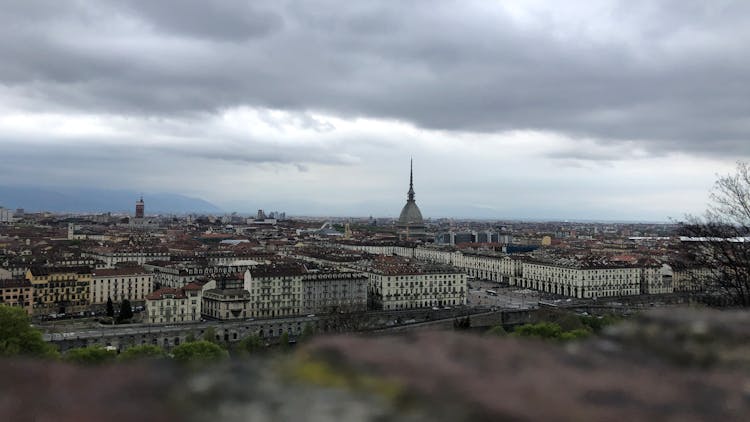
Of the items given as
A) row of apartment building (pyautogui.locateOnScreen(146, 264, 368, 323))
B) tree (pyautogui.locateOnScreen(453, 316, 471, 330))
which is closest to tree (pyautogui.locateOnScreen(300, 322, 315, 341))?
row of apartment building (pyautogui.locateOnScreen(146, 264, 368, 323))

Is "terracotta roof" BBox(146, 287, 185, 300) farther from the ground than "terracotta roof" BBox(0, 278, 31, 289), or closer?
closer

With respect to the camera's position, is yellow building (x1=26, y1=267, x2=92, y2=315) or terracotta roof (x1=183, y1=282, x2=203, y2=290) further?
yellow building (x1=26, y1=267, x2=92, y2=315)

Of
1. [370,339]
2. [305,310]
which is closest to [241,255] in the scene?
[305,310]

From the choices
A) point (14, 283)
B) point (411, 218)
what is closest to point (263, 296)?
point (14, 283)

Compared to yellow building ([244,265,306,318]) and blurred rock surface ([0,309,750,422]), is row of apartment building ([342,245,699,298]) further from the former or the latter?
blurred rock surface ([0,309,750,422])

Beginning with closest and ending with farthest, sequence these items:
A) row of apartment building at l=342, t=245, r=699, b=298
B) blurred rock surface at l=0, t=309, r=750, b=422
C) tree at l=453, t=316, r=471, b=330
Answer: blurred rock surface at l=0, t=309, r=750, b=422, tree at l=453, t=316, r=471, b=330, row of apartment building at l=342, t=245, r=699, b=298

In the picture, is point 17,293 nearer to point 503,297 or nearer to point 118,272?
point 118,272

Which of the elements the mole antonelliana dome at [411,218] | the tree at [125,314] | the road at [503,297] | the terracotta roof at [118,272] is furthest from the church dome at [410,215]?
the tree at [125,314]

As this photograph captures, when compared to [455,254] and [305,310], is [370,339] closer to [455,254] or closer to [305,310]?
[305,310]

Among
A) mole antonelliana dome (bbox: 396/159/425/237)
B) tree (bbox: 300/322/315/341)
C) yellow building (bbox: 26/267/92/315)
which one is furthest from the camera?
mole antonelliana dome (bbox: 396/159/425/237)
